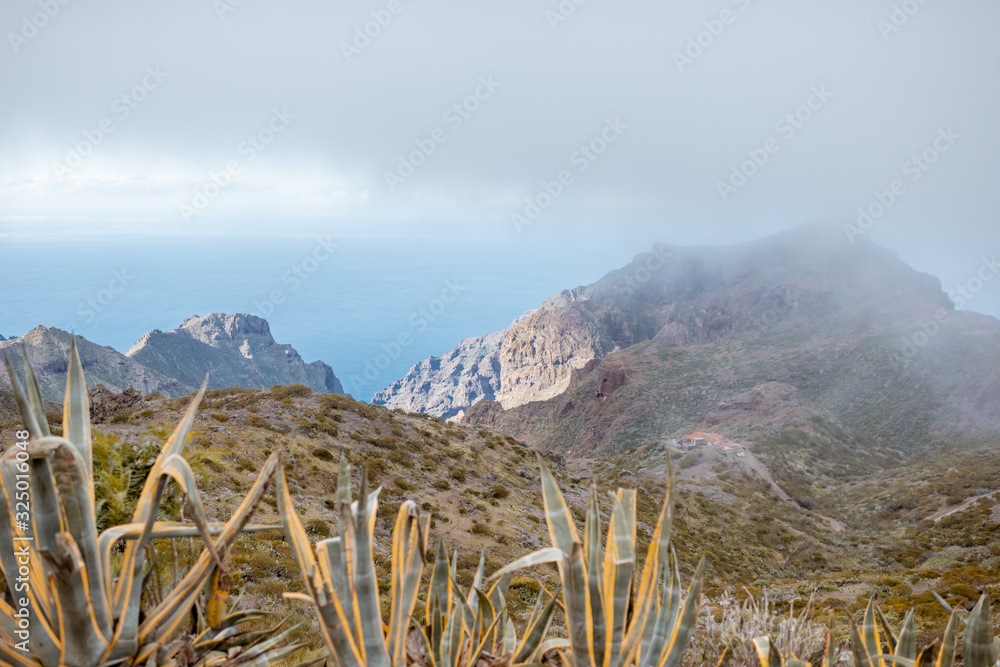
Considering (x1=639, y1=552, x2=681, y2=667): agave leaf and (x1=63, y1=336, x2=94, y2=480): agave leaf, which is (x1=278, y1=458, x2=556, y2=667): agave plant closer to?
(x1=639, y1=552, x2=681, y2=667): agave leaf

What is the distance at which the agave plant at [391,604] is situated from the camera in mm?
2092

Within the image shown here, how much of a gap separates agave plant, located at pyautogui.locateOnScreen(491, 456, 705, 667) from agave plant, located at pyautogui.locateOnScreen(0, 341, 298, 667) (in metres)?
1.35

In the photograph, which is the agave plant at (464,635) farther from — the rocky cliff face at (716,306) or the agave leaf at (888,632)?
the rocky cliff face at (716,306)

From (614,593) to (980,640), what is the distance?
6.19ft

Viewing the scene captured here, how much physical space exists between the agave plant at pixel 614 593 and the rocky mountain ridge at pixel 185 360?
2856 cm

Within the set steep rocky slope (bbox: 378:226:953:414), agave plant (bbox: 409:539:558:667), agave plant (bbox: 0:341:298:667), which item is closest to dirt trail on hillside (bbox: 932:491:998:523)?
agave plant (bbox: 409:539:558:667)

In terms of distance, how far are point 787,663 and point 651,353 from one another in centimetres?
8502

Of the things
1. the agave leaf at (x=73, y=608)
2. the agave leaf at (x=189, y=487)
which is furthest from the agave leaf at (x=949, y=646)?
the agave leaf at (x=73, y=608)

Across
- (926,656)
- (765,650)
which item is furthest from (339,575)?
(926,656)

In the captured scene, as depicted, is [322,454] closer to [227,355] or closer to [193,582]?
[193,582]

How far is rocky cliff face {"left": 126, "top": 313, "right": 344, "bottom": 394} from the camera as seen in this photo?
9200 cm

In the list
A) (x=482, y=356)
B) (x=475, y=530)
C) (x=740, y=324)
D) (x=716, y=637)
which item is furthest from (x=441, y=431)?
(x=482, y=356)

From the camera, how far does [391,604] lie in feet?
8.40

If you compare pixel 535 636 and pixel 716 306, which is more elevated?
pixel 716 306
